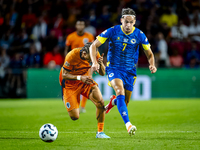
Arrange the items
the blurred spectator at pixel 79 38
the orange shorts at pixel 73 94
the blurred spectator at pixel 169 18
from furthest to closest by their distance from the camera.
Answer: the blurred spectator at pixel 169 18 → the blurred spectator at pixel 79 38 → the orange shorts at pixel 73 94

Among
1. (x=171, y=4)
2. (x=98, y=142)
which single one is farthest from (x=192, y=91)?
(x=98, y=142)

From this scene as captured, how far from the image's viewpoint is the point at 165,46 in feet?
54.4

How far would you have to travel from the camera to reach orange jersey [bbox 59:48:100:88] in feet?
23.4

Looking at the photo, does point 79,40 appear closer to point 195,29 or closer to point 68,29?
point 68,29

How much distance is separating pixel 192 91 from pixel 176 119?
7030mm

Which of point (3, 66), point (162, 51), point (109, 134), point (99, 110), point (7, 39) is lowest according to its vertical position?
point (109, 134)

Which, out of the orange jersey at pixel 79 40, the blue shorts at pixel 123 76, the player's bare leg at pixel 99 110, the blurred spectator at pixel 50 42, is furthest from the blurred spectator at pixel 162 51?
the player's bare leg at pixel 99 110

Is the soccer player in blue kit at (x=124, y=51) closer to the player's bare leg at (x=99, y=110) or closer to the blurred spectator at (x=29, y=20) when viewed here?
the player's bare leg at (x=99, y=110)

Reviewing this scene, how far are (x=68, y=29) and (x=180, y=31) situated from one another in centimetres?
533

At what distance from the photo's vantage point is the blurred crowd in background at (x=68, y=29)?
16.3 meters

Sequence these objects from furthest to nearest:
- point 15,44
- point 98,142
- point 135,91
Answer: point 15,44 < point 135,91 < point 98,142

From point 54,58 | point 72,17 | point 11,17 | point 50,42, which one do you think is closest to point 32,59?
point 54,58

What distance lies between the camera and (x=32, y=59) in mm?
16469

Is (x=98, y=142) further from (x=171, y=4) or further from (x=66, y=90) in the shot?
(x=171, y=4)
